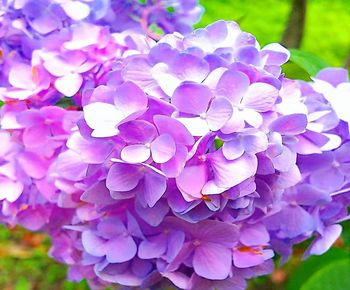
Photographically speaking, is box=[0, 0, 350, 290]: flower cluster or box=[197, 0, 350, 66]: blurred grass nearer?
box=[0, 0, 350, 290]: flower cluster

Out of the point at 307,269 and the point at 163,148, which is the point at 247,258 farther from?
the point at 307,269

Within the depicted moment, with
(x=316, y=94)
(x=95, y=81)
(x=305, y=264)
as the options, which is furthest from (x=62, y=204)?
(x=305, y=264)

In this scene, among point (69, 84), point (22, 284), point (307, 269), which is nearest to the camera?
point (69, 84)

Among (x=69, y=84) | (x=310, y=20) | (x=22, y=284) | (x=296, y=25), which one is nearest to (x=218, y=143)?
(x=69, y=84)

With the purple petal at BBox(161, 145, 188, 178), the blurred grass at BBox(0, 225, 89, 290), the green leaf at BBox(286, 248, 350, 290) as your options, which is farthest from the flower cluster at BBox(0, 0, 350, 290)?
the blurred grass at BBox(0, 225, 89, 290)

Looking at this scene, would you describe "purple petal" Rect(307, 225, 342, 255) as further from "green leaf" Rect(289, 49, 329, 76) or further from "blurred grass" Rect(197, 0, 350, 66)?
"blurred grass" Rect(197, 0, 350, 66)

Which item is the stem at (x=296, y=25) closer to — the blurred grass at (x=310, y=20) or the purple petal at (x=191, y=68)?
the blurred grass at (x=310, y=20)

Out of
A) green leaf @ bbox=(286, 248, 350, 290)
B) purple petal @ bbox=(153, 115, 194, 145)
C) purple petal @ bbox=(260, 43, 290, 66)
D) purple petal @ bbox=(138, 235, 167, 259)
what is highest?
purple petal @ bbox=(260, 43, 290, 66)
